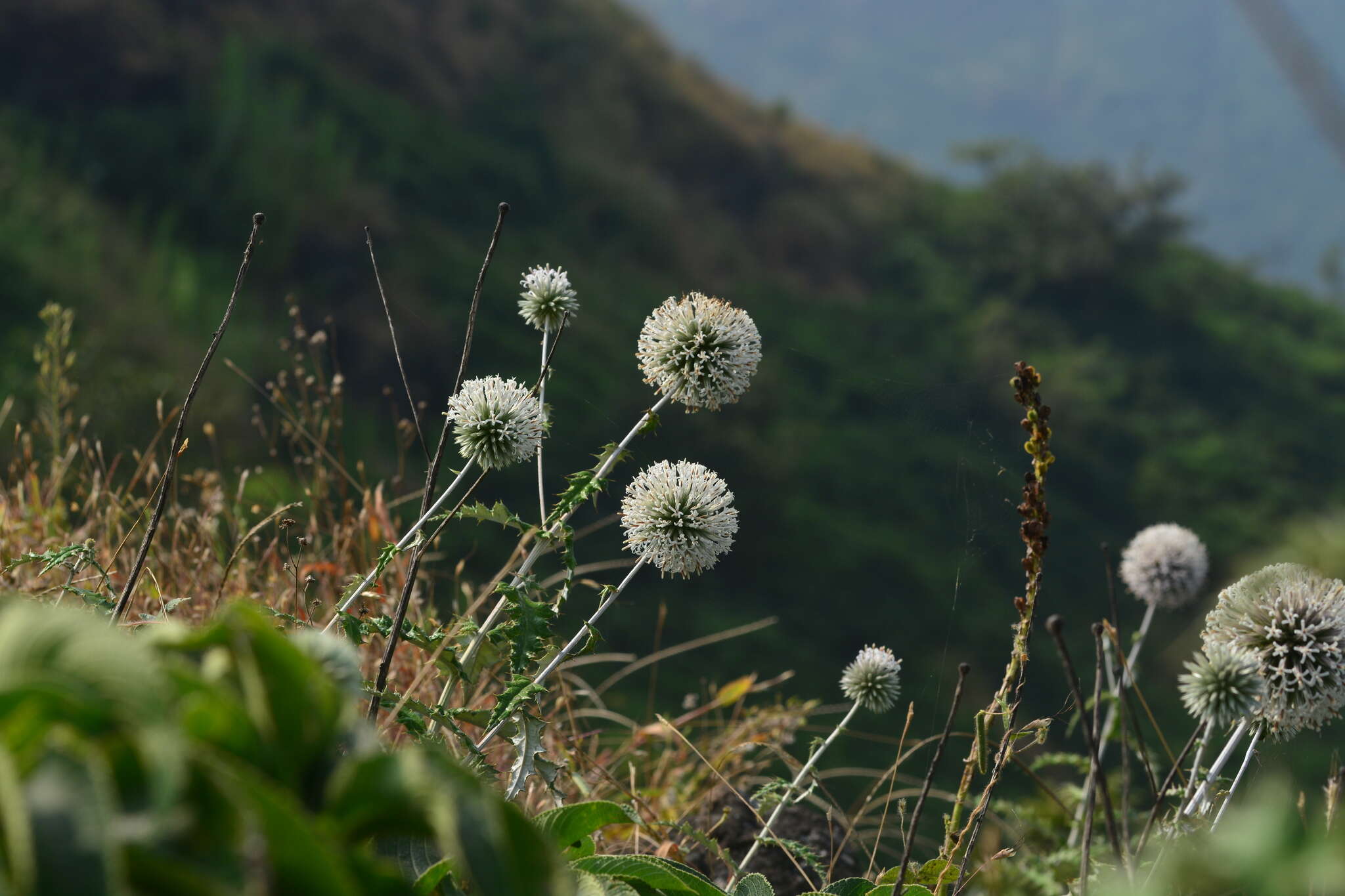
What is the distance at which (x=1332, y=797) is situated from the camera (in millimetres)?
1604

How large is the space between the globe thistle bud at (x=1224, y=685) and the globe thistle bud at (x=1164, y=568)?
1.84m

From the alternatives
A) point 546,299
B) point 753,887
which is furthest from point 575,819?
point 546,299

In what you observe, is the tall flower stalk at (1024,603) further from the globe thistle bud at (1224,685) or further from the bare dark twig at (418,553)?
the bare dark twig at (418,553)

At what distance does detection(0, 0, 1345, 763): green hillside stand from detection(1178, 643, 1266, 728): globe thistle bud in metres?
0.78

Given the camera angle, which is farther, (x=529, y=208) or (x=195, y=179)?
(x=529, y=208)

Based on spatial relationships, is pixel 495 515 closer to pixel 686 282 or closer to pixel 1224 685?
pixel 1224 685

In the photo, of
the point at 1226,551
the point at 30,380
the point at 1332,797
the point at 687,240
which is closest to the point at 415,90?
the point at 687,240

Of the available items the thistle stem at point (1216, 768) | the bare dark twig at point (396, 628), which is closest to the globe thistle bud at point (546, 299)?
the bare dark twig at point (396, 628)

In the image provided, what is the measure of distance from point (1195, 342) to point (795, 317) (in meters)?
10.3

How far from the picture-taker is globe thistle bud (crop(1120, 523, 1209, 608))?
3.82 meters

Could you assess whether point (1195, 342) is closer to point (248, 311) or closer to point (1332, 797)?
point (248, 311)

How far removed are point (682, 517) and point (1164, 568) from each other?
2.39m

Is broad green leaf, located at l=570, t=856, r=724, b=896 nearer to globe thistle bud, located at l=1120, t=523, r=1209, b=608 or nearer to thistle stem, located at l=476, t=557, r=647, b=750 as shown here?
thistle stem, located at l=476, t=557, r=647, b=750

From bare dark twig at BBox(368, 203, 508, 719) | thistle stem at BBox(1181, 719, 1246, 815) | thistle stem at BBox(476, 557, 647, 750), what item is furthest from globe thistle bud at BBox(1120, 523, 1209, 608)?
bare dark twig at BBox(368, 203, 508, 719)
